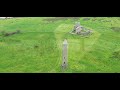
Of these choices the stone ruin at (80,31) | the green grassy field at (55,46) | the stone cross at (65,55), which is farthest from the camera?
the stone ruin at (80,31)

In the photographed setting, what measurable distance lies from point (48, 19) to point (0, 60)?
3.26 metres

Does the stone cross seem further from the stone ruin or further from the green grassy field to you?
the stone ruin

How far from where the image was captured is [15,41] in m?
11.8

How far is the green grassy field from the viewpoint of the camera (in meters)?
10.8

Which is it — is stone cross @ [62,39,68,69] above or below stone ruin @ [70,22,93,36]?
below

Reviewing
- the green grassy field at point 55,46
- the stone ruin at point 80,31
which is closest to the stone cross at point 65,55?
the green grassy field at point 55,46

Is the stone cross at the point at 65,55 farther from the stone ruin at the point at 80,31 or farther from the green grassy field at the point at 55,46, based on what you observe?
the stone ruin at the point at 80,31

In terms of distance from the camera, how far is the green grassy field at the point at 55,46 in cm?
1081

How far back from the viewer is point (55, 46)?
37.4 feet

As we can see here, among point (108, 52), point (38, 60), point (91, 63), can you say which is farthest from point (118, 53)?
point (38, 60)

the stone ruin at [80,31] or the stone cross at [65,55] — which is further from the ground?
the stone ruin at [80,31]

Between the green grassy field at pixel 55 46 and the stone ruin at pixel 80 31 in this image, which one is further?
the stone ruin at pixel 80 31

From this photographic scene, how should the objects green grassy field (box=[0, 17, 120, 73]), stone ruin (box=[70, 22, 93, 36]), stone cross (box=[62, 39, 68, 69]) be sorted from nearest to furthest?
stone cross (box=[62, 39, 68, 69]) < green grassy field (box=[0, 17, 120, 73]) < stone ruin (box=[70, 22, 93, 36])

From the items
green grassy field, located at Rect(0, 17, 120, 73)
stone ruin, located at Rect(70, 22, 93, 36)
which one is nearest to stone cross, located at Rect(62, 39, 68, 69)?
green grassy field, located at Rect(0, 17, 120, 73)
